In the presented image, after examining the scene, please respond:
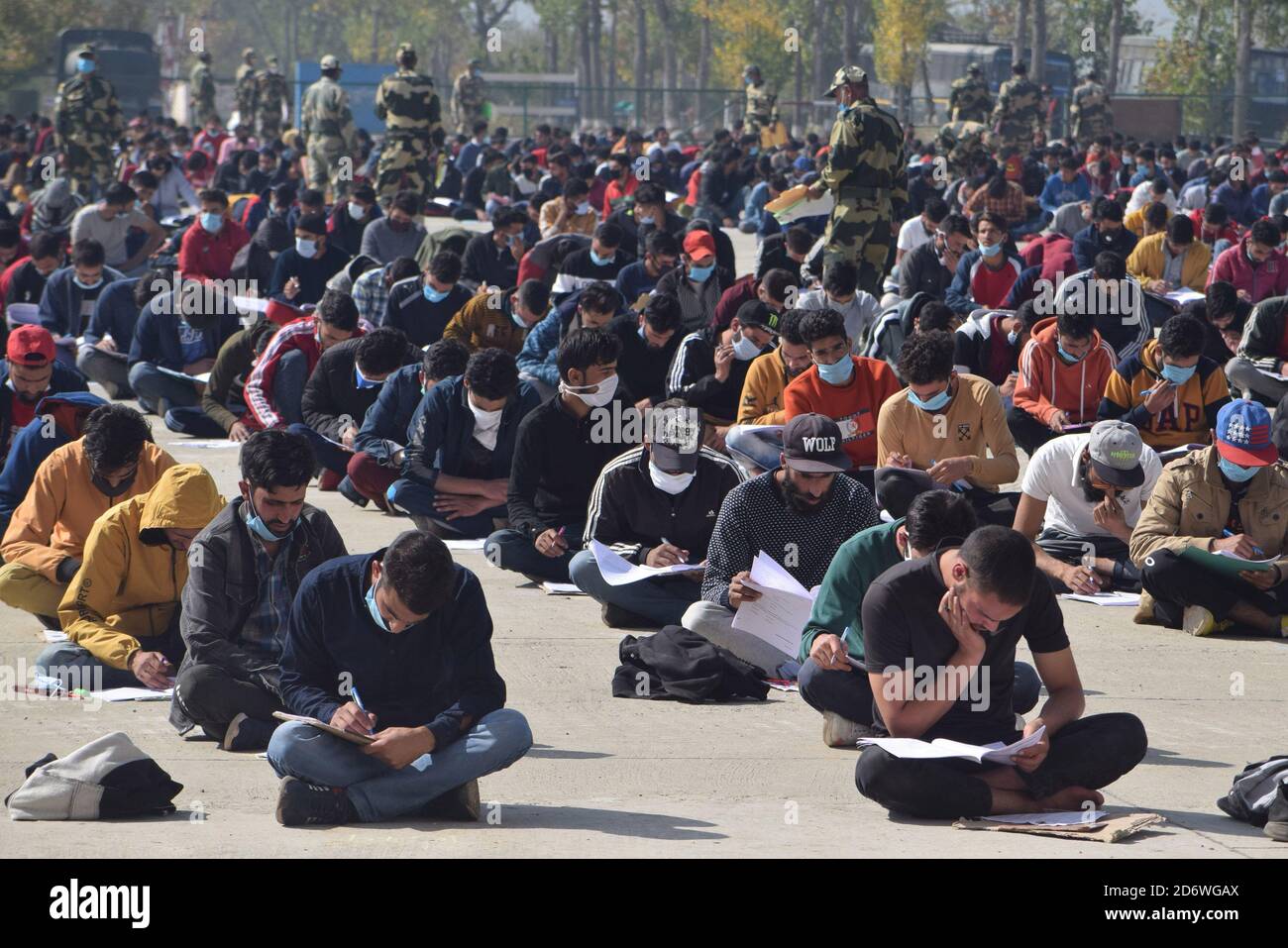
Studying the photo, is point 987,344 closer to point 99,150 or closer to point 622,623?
point 622,623

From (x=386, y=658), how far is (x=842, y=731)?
1.80 metres

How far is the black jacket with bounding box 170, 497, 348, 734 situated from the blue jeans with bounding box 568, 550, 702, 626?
2.19 m

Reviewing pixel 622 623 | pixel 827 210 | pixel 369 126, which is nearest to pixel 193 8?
pixel 369 126

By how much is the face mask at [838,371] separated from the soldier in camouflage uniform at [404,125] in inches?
635

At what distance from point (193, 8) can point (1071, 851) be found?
118m

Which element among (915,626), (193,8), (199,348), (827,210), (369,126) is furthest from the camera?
(193,8)

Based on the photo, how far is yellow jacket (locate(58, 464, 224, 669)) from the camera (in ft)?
25.8

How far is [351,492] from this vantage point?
12.5 metres

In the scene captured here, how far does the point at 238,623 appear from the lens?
7457mm

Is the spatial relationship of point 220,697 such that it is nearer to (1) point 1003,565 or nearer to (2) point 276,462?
(2) point 276,462

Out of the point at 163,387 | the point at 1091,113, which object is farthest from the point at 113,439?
the point at 1091,113

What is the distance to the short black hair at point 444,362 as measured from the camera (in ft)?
38.1

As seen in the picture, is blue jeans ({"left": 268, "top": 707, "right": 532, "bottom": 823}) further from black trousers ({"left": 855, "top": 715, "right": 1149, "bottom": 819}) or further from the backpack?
the backpack

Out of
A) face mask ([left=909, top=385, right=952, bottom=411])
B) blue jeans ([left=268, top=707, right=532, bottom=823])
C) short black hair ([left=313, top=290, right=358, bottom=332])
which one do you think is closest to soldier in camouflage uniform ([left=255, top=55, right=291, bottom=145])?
short black hair ([left=313, top=290, right=358, bottom=332])
